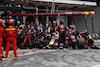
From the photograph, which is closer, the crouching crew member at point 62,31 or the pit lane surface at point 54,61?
the pit lane surface at point 54,61

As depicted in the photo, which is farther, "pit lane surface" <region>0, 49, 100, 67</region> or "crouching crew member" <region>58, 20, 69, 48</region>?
"crouching crew member" <region>58, 20, 69, 48</region>

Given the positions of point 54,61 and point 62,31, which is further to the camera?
point 62,31

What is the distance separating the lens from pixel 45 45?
41.3 feet

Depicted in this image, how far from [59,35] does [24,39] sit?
7.80 feet

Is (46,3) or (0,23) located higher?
(46,3)

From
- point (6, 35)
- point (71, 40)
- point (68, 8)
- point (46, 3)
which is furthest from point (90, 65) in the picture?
point (68, 8)

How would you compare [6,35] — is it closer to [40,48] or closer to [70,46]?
[40,48]

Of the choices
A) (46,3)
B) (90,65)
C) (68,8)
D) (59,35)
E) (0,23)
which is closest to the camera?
(90,65)

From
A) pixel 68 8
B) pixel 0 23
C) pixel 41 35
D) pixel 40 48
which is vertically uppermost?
pixel 68 8

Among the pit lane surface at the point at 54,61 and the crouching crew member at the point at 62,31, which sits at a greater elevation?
the crouching crew member at the point at 62,31

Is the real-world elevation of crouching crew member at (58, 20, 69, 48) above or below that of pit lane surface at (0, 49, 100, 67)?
above

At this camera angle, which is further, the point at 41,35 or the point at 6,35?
the point at 41,35

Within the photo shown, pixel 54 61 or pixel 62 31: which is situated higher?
pixel 62 31

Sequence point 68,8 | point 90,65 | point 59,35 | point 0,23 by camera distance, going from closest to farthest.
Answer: point 90,65 < point 0,23 < point 59,35 < point 68,8
